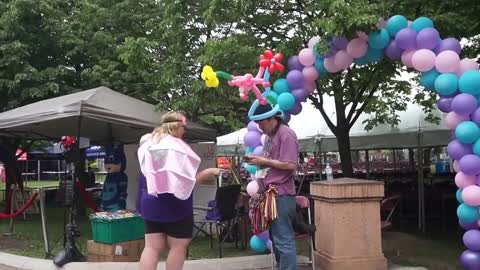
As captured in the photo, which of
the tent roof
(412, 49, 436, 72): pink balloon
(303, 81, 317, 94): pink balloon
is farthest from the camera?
the tent roof

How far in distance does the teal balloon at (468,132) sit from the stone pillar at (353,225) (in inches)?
41.9

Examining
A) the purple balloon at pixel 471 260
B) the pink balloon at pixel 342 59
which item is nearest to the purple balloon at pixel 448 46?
the pink balloon at pixel 342 59

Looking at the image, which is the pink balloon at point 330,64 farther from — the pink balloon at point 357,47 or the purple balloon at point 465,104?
the purple balloon at point 465,104

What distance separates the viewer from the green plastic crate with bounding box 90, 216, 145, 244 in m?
7.79

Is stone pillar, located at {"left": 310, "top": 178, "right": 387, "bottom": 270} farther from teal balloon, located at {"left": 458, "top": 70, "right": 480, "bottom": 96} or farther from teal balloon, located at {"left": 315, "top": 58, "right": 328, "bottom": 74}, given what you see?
teal balloon, located at {"left": 315, "top": 58, "right": 328, "bottom": 74}

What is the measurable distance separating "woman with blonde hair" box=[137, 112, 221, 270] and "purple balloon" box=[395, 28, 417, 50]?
310 centimetres

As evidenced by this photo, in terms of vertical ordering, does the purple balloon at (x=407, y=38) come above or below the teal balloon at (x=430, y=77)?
above

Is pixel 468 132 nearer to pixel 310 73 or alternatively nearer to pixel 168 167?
pixel 310 73

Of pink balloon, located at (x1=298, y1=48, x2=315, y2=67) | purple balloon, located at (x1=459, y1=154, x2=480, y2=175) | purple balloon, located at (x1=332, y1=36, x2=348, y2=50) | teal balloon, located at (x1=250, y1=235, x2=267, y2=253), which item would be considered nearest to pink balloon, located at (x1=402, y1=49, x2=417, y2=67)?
purple balloon, located at (x1=332, y1=36, x2=348, y2=50)

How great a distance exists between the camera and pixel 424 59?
265 inches

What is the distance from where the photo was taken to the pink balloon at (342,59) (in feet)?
24.0

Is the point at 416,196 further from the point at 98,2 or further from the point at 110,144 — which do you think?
the point at 98,2

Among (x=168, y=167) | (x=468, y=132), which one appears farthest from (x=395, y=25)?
(x=168, y=167)

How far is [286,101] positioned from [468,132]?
2437 mm
